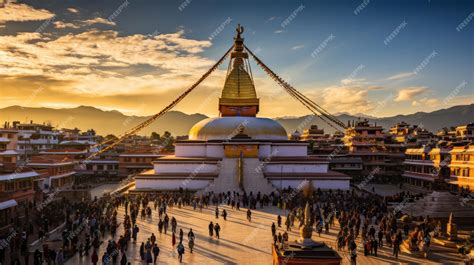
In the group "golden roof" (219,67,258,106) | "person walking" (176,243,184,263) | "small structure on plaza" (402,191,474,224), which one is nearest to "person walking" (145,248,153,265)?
"person walking" (176,243,184,263)

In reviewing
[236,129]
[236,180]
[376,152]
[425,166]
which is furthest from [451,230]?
[376,152]

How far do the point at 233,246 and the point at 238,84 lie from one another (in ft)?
119

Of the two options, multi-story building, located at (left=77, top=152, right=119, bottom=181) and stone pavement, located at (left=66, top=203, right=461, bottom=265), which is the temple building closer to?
stone pavement, located at (left=66, top=203, right=461, bottom=265)

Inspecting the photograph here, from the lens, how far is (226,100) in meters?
55.4

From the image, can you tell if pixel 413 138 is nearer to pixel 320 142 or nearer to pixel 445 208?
pixel 320 142

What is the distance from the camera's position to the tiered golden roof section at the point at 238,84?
55344 mm

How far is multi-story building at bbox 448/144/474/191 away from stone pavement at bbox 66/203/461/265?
22.1 meters

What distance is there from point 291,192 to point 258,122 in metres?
14.8

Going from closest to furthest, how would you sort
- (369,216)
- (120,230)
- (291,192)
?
(120,230) → (369,216) → (291,192)

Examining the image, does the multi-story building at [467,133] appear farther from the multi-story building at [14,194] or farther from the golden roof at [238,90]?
the multi-story building at [14,194]

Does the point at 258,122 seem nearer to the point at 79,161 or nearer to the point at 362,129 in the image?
the point at 362,129

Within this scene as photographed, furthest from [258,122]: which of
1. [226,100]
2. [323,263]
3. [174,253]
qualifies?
[323,263]

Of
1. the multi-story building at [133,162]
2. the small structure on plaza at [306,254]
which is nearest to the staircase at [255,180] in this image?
the multi-story building at [133,162]

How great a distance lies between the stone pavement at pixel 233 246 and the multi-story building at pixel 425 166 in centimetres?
2383
